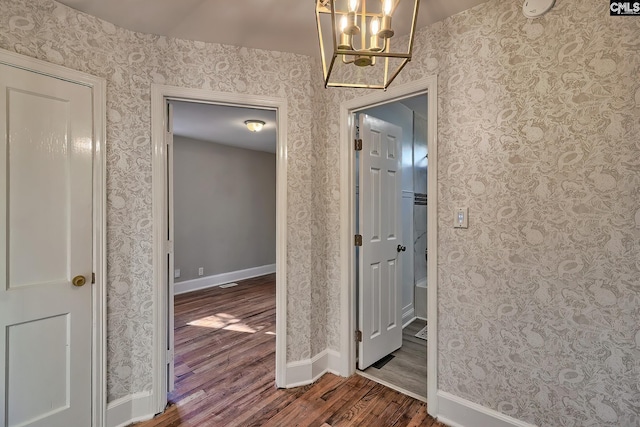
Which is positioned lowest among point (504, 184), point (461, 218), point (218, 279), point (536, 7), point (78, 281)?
point (218, 279)

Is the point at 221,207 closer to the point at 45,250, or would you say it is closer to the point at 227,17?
the point at 45,250

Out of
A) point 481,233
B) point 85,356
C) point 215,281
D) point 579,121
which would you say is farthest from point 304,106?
point 215,281

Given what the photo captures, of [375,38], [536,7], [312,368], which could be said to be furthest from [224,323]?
[536,7]

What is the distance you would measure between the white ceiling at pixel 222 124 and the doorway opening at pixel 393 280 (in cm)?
114

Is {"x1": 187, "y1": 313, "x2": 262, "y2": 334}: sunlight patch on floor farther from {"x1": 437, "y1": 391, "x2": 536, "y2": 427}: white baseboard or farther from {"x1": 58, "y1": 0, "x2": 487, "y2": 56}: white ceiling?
{"x1": 58, "y1": 0, "x2": 487, "y2": 56}: white ceiling

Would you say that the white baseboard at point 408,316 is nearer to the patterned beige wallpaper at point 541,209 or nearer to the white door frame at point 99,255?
the patterned beige wallpaper at point 541,209

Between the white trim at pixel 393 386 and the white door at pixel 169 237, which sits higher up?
the white door at pixel 169 237

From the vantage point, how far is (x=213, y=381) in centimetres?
226

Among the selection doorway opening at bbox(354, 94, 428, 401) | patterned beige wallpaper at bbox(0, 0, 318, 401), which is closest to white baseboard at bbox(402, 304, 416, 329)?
doorway opening at bbox(354, 94, 428, 401)

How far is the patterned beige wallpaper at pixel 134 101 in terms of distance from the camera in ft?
5.17

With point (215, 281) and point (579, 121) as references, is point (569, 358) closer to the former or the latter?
point (579, 121)

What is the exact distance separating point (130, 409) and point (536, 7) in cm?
317

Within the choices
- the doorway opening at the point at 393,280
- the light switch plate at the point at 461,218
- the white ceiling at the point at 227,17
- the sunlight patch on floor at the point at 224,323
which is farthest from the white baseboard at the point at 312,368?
the white ceiling at the point at 227,17

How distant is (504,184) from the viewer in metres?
1.60
